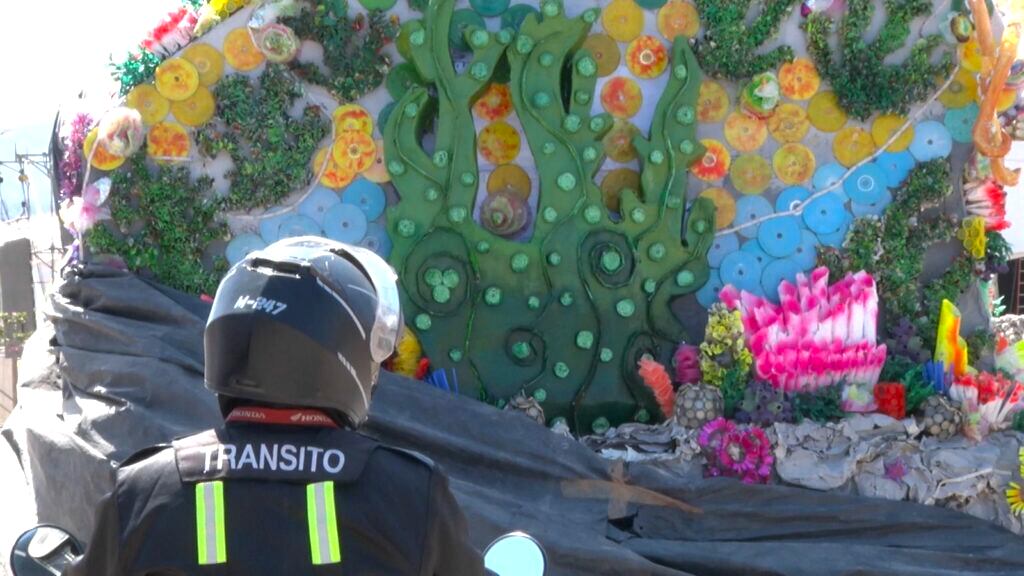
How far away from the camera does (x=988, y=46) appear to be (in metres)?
4.68

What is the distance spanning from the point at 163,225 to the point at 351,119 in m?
0.83

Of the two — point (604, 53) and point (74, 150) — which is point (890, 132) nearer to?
point (604, 53)

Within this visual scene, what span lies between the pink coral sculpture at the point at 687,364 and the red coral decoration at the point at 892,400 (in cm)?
73

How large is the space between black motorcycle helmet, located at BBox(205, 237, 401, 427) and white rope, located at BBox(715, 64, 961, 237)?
125 inches

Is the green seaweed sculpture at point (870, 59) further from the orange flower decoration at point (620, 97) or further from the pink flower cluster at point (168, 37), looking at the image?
the pink flower cluster at point (168, 37)

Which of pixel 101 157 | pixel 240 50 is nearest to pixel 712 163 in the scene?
pixel 240 50

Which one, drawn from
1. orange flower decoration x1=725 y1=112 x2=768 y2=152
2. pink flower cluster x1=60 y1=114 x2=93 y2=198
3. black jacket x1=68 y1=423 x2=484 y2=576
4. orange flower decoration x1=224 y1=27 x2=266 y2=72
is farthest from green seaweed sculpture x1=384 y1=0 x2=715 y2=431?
black jacket x1=68 y1=423 x2=484 y2=576

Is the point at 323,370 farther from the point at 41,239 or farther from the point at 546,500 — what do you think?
the point at 41,239

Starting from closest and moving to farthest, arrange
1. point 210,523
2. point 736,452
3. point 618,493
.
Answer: point 210,523, point 618,493, point 736,452

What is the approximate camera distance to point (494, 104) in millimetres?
4574

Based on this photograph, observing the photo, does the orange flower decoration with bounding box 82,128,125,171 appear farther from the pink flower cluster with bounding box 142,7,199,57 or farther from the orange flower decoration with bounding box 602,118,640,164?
the orange flower decoration with bounding box 602,118,640,164

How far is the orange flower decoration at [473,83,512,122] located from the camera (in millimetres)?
4570

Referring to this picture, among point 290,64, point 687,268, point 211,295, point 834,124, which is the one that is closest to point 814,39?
point 834,124

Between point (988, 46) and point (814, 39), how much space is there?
71 cm
